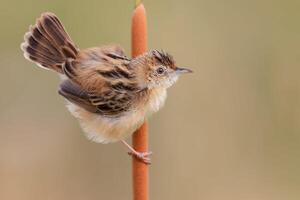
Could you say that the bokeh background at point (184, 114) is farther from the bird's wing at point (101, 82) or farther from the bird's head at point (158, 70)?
the bird's head at point (158, 70)

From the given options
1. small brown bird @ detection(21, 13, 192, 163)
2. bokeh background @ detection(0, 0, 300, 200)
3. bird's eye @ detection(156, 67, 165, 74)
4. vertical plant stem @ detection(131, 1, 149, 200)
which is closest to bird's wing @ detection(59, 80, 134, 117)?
small brown bird @ detection(21, 13, 192, 163)

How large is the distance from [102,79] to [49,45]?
0.48m

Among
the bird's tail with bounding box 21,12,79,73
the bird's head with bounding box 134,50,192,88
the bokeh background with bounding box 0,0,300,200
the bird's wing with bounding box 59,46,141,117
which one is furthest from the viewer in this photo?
the bokeh background with bounding box 0,0,300,200

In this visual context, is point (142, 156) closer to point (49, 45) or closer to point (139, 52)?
point (139, 52)

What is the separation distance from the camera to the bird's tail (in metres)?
4.55

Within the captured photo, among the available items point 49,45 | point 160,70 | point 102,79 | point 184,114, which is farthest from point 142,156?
point 184,114

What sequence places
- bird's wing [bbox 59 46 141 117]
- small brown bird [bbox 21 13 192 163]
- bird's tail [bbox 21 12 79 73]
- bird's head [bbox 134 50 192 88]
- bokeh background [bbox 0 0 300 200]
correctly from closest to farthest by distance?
bird's head [bbox 134 50 192 88] → small brown bird [bbox 21 13 192 163] → bird's wing [bbox 59 46 141 117] → bird's tail [bbox 21 12 79 73] → bokeh background [bbox 0 0 300 200]

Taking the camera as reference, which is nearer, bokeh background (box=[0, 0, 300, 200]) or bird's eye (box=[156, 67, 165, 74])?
bird's eye (box=[156, 67, 165, 74])

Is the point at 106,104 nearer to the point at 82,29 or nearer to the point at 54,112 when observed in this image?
the point at 54,112

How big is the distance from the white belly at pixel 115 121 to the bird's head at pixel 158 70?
8 centimetres

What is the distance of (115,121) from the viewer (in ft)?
14.8

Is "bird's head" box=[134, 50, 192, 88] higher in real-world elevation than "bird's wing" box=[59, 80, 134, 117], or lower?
higher

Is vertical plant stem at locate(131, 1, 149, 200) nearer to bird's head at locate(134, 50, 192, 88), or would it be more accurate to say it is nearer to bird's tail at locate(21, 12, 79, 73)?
bird's head at locate(134, 50, 192, 88)

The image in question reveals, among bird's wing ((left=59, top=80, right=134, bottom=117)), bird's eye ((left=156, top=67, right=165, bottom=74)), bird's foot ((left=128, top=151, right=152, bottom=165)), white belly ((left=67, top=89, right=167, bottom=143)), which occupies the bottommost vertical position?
bird's foot ((left=128, top=151, right=152, bottom=165))
